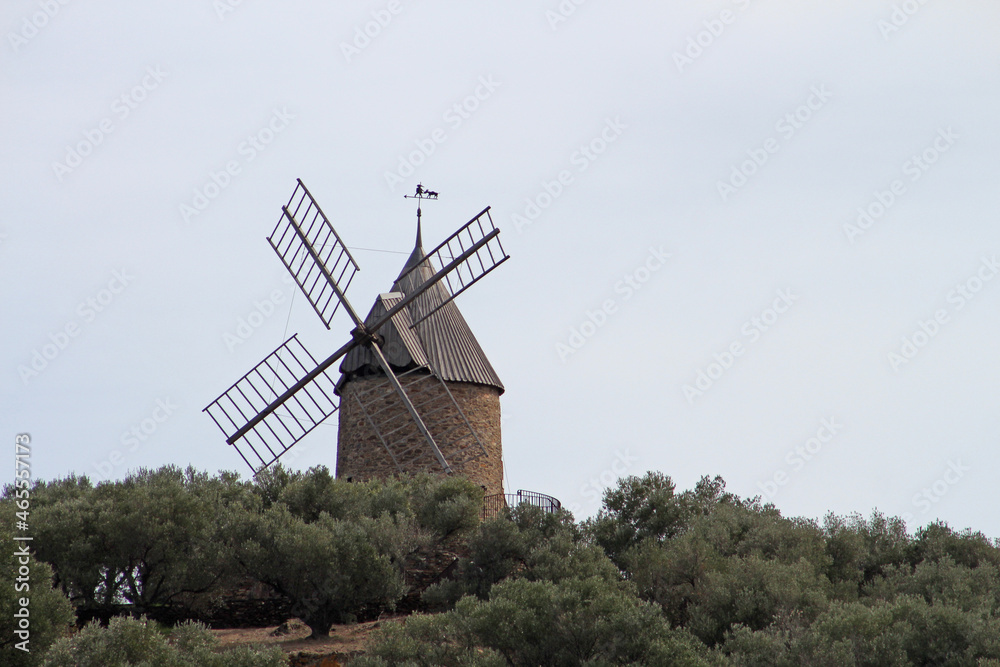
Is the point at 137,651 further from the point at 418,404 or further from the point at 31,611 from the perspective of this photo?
the point at 418,404

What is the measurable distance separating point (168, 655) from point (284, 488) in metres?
6.31

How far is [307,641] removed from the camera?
12.8 meters

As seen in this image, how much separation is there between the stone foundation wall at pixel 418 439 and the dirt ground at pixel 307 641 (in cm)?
365

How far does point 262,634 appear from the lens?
44.3 ft

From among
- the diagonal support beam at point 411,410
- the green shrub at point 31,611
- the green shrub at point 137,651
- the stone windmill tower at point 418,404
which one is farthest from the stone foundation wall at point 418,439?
the green shrub at point 137,651

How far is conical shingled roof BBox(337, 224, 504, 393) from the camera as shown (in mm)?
17766

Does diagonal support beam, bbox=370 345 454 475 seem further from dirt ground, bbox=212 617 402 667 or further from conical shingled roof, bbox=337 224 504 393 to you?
dirt ground, bbox=212 617 402 667

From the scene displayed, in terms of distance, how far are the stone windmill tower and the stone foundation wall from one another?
0.02 metres

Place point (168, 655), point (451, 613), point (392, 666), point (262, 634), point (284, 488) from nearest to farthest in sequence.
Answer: point (168, 655) < point (392, 666) < point (451, 613) < point (262, 634) < point (284, 488)

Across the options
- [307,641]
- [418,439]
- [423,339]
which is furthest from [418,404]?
[307,641]

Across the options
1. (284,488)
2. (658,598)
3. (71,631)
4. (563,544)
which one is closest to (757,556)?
(658,598)

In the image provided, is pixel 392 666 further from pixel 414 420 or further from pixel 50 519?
pixel 414 420

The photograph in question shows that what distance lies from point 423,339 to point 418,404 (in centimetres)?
115

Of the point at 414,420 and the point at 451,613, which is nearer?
the point at 451,613
